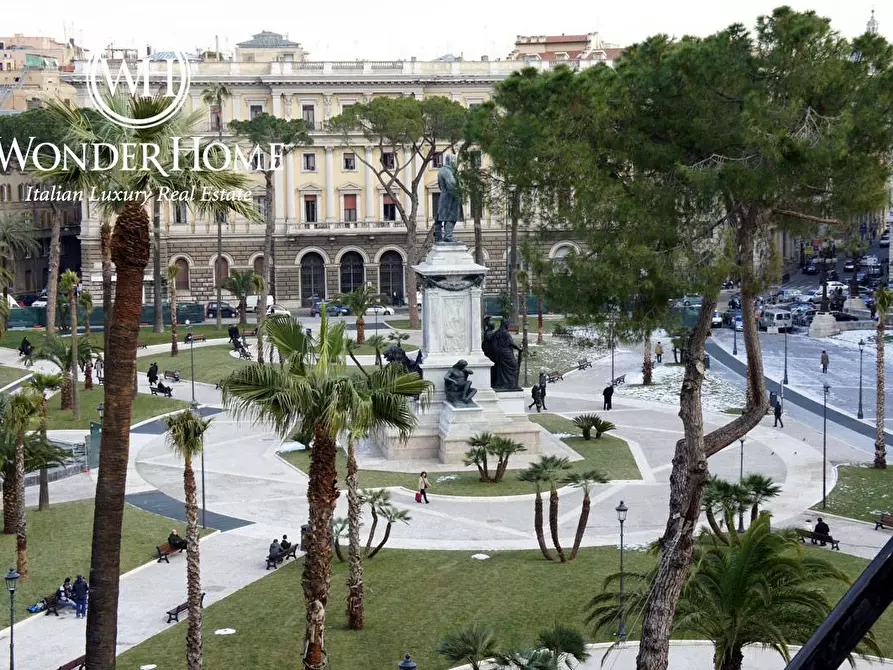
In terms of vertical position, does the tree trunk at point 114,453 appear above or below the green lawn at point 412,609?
above

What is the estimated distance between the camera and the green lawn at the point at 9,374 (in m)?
54.5

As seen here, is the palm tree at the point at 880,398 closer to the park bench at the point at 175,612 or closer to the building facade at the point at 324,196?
the park bench at the point at 175,612

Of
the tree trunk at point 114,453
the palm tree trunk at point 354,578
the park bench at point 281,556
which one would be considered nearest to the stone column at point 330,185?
the park bench at point 281,556

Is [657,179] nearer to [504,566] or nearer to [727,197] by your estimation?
[727,197]

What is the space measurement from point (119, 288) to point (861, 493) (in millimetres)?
25231

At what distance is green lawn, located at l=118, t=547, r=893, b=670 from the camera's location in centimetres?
2208

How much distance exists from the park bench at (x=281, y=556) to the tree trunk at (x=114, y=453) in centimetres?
1302

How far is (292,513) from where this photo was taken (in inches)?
1319

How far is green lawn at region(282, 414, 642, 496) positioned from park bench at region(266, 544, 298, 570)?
690 cm

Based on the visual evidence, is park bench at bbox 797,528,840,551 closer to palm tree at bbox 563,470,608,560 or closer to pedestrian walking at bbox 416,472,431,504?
palm tree at bbox 563,470,608,560

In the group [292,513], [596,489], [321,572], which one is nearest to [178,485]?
[292,513]

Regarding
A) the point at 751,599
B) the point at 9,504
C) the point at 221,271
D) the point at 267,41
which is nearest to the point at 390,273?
the point at 221,271

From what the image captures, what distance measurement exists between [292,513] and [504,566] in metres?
8.05

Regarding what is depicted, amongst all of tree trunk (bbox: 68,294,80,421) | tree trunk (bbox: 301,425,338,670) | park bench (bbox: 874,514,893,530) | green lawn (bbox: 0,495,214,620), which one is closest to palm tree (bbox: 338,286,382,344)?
tree trunk (bbox: 68,294,80,421)
